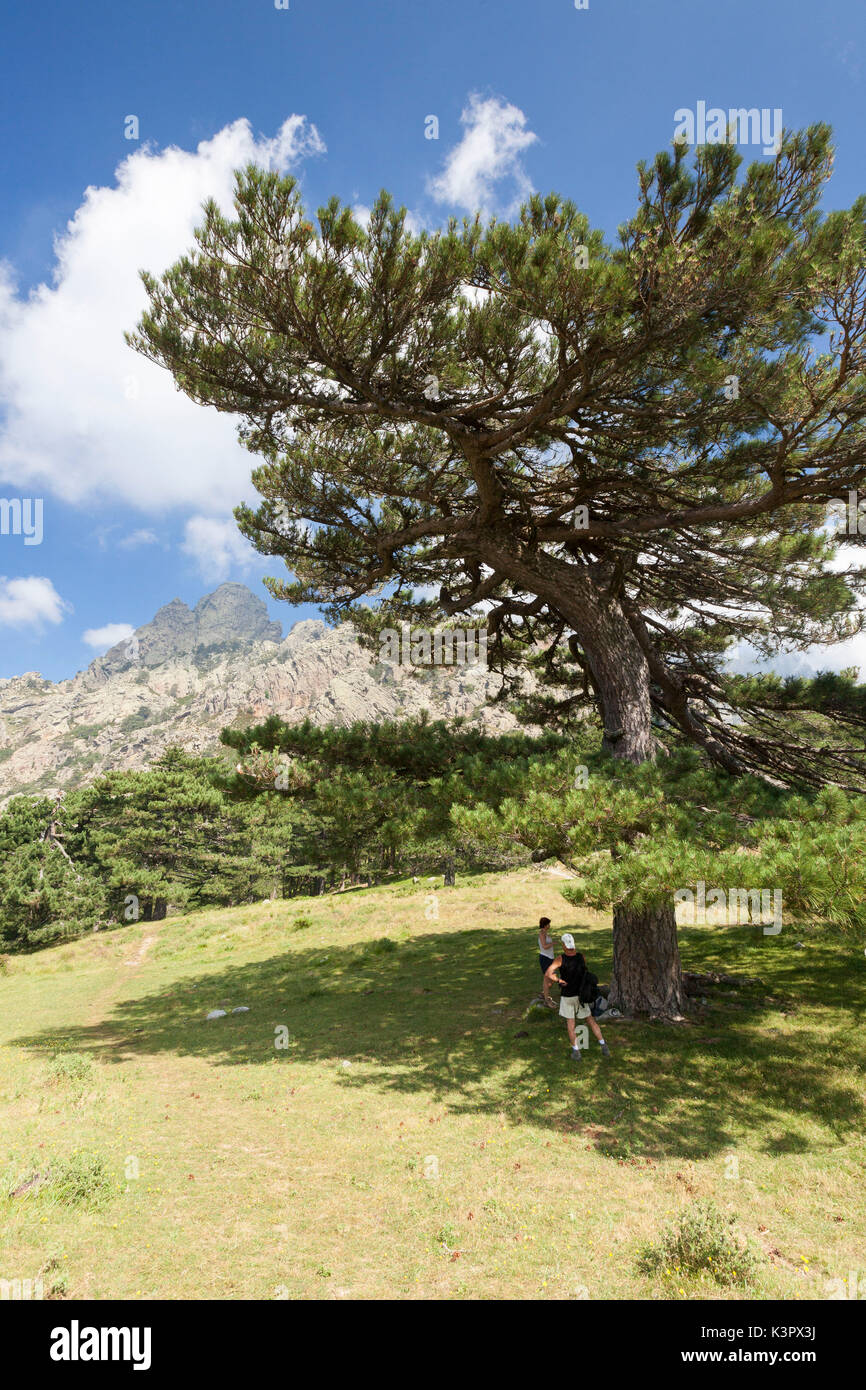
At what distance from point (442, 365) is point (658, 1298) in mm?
9275

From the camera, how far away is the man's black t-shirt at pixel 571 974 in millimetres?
8914

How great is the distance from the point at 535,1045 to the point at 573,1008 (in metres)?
1.05

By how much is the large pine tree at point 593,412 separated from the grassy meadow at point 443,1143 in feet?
7.05

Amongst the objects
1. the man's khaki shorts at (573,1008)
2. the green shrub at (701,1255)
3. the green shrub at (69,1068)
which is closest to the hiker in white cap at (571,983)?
the man's khaki shorts at (573,1008)

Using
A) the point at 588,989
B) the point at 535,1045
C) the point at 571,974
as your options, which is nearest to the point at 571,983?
the point at 571,974

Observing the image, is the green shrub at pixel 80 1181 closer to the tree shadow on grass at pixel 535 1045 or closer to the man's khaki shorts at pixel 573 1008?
the tree shadow on grass at pixel 535 1045

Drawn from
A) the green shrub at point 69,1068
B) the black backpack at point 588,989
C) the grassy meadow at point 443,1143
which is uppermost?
the black backpack at point 588,989

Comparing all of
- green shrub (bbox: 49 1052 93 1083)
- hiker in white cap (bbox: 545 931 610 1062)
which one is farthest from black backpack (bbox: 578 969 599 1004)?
green shrub (bbox: 49 1052 93 1083)

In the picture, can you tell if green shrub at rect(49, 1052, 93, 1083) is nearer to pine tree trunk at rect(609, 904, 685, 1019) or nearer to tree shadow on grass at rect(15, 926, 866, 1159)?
tree shadow on grass at rect(15, 926, 866, 1159)

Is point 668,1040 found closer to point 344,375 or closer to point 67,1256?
point 67,1256

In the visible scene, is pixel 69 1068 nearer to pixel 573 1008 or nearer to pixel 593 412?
pixel 573 1008

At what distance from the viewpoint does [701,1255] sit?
14.2ft
